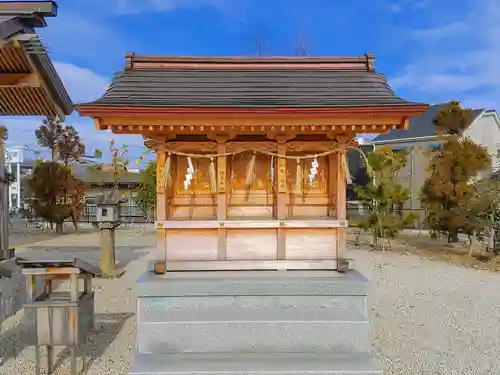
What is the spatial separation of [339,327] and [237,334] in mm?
1309

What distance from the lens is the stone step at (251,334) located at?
16.0ft

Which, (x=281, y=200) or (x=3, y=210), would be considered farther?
(x=3, y=210)

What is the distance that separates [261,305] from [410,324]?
3.31 m

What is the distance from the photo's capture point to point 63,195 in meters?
19.7

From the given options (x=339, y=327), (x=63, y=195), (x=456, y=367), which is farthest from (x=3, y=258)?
(x=63, y=195)

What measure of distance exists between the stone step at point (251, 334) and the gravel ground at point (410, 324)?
26.3 inches

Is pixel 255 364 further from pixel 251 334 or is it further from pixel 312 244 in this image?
pixel 312 244

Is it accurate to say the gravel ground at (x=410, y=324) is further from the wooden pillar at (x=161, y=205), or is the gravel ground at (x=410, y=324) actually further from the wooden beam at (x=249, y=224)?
the wooden beam at (x=249, y=224)

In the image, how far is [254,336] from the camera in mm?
4898

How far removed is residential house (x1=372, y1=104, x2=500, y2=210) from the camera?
23.2m

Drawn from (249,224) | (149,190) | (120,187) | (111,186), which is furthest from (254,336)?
(111,186)

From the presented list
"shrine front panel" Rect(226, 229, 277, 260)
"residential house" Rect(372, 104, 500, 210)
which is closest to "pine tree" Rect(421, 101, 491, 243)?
Answer: "residential house" Rect(372, 104, 500, 210)

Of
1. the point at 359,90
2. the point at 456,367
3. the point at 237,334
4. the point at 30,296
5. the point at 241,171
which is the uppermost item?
the point at 359,90

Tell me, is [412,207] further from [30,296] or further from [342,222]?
[30,296]
